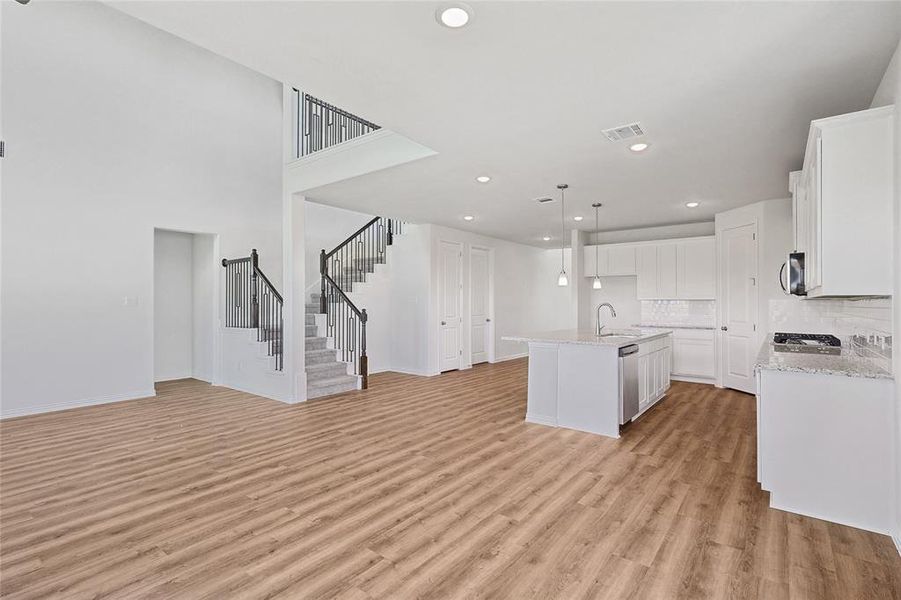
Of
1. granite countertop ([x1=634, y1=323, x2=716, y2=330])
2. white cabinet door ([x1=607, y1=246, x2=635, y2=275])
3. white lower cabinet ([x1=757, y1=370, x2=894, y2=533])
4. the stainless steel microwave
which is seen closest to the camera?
white lower cabinet ([x1=757, y1=370, x2=894, y2=533])

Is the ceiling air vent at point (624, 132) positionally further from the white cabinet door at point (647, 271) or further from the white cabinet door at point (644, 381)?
the white cabinet door at point (647, 271)

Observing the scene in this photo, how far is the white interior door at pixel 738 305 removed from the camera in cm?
612

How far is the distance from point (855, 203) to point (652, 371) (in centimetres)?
333

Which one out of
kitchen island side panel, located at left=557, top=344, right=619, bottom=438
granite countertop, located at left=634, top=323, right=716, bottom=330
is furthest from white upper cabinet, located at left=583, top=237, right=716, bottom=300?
kitchen island side panel, located at left=557, top=344, right=619, bottom=438

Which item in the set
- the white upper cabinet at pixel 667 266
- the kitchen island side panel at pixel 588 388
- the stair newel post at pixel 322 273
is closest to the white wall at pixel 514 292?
the white upper cabinet at pixel 667 266

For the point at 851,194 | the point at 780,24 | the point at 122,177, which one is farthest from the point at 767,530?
the point at 122,177

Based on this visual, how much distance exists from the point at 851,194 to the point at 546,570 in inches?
105

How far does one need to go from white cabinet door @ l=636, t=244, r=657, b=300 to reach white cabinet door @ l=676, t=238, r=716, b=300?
1.22 feet

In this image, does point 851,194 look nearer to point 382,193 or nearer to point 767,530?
point 767,530

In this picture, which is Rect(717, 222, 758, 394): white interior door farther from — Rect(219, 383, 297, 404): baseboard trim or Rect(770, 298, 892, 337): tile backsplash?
Rect(219, 383, 297, 404): baseboard trim

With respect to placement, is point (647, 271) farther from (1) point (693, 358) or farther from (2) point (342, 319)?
(2) point (342, 319)

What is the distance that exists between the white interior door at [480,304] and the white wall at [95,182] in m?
4.46

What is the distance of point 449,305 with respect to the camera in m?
8.18

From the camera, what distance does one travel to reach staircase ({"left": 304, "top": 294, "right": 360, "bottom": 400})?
6.14 meters
